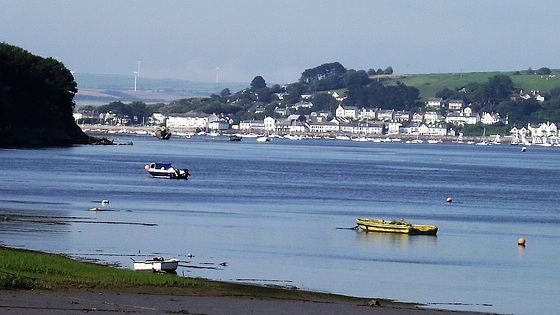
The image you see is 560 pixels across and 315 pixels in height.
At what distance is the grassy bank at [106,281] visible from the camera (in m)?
21.7

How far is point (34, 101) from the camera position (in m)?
130

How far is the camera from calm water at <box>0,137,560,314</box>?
94.2 feet

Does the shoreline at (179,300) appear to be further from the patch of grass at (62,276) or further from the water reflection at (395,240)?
the water reflection at (395,240)

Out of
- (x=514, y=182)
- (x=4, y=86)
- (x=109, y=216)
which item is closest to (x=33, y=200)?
(x=109, y=216)

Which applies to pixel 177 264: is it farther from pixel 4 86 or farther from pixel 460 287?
pixel 4 86

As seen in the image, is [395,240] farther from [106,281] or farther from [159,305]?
[159,305]

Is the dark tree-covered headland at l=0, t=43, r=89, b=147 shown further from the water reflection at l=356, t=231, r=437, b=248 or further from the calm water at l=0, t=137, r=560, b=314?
the water reflection at l=356, t=231, r=437, b=248

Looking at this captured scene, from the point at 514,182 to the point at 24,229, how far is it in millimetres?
65523

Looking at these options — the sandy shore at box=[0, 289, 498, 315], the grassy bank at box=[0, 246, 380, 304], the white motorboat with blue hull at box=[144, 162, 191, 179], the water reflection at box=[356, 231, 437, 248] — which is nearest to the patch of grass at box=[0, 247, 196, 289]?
the grassy bank at box=[0, 246, 380, 304]

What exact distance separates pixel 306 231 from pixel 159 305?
70.5ft

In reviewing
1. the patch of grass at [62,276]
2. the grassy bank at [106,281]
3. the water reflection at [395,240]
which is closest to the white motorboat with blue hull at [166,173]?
the water reflection at [395,240]

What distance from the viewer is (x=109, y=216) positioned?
43156 millimetres

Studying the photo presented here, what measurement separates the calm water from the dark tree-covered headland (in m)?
42.2

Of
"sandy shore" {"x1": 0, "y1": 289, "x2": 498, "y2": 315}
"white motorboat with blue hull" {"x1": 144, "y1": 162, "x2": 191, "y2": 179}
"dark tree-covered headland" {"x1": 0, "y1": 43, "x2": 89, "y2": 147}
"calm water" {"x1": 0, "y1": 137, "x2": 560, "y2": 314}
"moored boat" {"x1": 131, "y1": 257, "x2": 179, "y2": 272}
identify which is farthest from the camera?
"dark tree-covered headland" {"x1": 0, "y1": 43, "x2": 89, "y2": 147}
